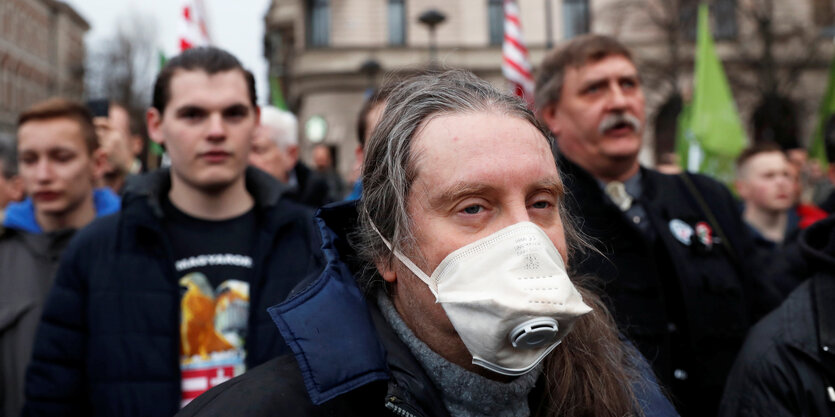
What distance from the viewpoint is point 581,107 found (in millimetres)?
3588

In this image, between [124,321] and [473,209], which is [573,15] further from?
[473,209]

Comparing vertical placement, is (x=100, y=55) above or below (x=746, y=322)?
above

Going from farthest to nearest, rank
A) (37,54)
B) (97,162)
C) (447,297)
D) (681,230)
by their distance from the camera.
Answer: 1. (37,54)
2. (97,162)
3. (681,230)
4. (447,297)

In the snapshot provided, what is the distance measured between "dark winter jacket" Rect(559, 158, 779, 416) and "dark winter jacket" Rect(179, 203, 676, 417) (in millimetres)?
1399

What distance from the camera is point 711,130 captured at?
336 inches

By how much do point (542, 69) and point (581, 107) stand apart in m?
0.39

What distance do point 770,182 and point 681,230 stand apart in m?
3.49

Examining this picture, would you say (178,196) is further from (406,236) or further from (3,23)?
(3,23)

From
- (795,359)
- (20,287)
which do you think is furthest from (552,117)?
(20,287)

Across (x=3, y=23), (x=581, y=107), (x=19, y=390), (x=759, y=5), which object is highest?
(x=3, y=23)

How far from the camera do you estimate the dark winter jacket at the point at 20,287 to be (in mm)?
3398

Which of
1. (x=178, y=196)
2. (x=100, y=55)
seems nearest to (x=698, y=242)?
(x=178, y=196)

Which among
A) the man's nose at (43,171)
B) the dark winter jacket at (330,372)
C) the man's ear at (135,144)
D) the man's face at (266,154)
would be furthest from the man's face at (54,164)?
the dark winter jacket at (330,372)

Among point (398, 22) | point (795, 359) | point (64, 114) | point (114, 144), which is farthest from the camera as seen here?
point (398, 22)
